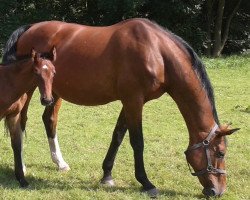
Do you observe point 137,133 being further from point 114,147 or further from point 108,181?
point 108,181

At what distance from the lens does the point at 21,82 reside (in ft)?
14.4

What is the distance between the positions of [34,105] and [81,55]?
460 centimetres

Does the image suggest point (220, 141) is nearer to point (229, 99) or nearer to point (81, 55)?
point (81, 55)

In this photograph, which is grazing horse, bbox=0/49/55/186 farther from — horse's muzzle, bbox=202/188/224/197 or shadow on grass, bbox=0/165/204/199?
horse's muzzle, bbox=202/188/224/197

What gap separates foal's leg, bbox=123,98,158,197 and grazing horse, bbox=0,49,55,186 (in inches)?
36.1

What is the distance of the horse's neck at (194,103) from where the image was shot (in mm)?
4496

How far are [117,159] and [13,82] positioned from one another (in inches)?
80.9

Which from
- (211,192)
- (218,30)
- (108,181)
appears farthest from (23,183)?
(218,30)

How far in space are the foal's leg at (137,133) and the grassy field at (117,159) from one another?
142mm

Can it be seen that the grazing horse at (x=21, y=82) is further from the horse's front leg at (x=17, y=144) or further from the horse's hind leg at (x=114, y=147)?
the horse's hind leg at (x=114, y=147)

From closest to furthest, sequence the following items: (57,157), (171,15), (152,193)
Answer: (152,193) → (57,157) → (171,15)

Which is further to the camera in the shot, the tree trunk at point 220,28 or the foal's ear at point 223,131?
the tree trunk at point 220,28

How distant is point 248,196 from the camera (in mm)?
4672

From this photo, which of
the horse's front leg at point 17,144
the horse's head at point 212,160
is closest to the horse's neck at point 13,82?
the horse's front leg at point 17,144
